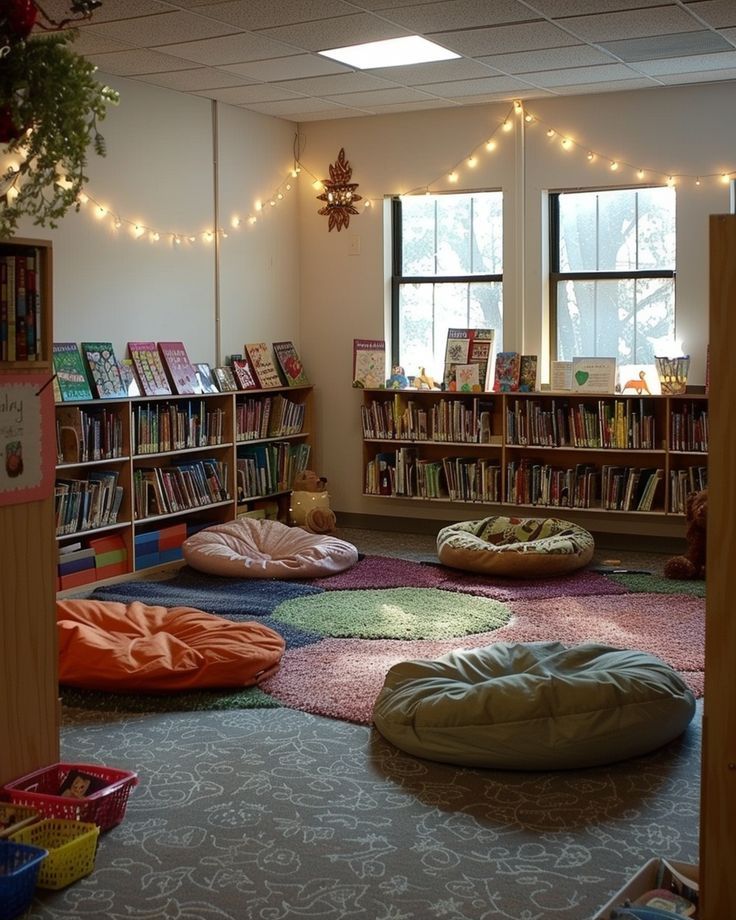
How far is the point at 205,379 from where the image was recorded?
778 centimetres

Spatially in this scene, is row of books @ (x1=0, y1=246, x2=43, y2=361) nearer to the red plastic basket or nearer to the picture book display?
the red plastic basket

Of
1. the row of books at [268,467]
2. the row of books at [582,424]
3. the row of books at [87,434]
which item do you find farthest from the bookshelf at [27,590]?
the row of books at [582,424]

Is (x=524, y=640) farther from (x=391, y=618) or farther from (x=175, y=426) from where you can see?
(x=175, y=426)

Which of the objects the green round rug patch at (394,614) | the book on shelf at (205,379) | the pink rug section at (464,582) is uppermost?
the book on shelf at (205,379)

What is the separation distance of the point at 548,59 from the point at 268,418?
10.3 ft

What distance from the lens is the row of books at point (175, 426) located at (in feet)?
23.3

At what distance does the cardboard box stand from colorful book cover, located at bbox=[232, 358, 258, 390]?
5628 mm

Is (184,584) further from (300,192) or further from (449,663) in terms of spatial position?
(300,192)

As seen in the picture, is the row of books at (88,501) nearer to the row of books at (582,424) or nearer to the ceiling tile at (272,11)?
the ceiling tile at (272,11)

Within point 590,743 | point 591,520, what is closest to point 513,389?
point 591,520

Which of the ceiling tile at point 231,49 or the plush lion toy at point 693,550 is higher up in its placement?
the ceiling tile at point 231,49

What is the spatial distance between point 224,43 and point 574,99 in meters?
2.67

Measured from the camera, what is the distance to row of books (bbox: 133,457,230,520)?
712 cm

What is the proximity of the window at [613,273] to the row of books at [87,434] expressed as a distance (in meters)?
3.13
